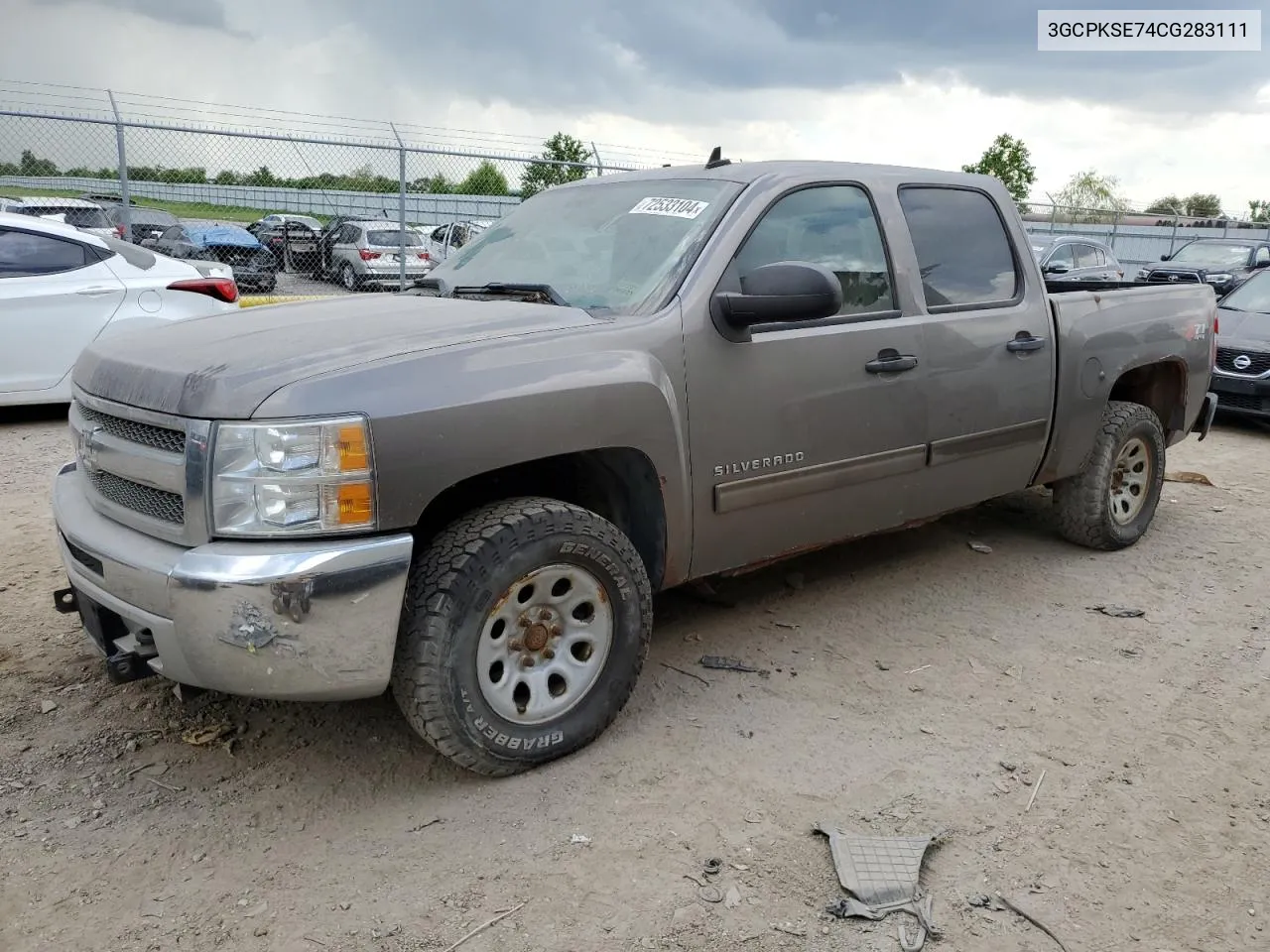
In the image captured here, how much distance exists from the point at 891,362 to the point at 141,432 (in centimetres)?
255

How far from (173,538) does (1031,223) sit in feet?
89.5

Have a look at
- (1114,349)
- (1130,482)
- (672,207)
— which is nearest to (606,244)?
(672,207)

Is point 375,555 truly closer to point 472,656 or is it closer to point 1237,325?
point 472,656

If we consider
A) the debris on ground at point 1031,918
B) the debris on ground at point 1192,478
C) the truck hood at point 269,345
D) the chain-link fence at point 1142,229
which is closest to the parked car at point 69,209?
the truck hood at point 269,345

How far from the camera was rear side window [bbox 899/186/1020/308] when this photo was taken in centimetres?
421

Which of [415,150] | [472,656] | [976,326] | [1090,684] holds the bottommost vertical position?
[1090,684]

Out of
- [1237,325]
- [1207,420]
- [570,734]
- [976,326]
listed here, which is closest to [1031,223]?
[1237,325]

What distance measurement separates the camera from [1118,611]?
4.60 meters

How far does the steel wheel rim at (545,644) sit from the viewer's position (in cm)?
299

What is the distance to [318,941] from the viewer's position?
2.42 meters

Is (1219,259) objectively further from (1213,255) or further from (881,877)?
(881,877)

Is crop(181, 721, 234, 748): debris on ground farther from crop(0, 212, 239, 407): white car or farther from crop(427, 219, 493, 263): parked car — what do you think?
crop(427, 219, 493, 263): parked car

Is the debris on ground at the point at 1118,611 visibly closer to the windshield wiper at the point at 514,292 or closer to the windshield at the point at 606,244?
the windshield at the point at 606,244

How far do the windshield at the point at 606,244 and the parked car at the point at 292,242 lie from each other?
12179 mm
